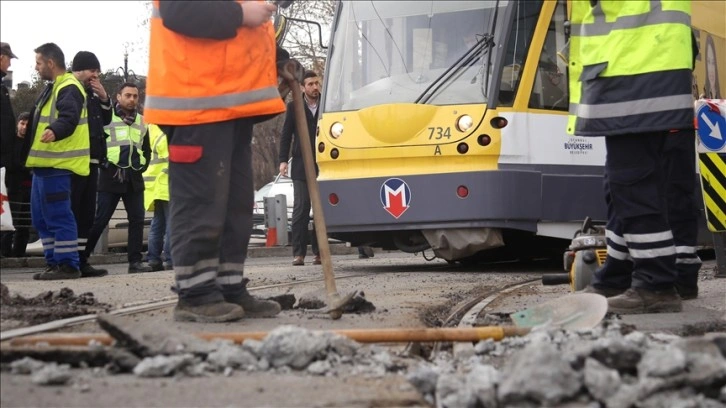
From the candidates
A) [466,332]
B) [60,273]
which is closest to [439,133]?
[60,273]

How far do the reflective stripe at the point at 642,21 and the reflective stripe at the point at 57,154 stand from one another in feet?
15.9

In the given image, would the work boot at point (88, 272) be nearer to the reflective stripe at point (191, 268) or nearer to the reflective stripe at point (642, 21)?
the reflective stripe at point (191, 268)

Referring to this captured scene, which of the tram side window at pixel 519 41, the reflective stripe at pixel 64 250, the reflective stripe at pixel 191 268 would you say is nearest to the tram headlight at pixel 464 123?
the tram side window at pixel 519 41

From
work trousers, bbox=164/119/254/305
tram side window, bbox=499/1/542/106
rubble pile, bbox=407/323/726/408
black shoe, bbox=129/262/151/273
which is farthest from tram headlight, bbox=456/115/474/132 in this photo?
rubble pile, bbox=407/323/726/408

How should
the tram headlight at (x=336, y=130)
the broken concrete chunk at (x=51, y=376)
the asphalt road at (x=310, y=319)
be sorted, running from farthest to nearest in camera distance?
1. the tram headlight at (x=336, y=130)
2. the broken concrete chunk at (x=51, y=376)
3. the asphalt road at (x=310, y=319)

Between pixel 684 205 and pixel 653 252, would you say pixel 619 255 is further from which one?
pixel 684 205

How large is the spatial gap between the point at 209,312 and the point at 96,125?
5.42 metres

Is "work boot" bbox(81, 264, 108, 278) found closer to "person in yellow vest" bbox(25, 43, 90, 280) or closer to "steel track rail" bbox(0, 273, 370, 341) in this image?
"person in yellow vest" bbox(25, 43, 90, 280)

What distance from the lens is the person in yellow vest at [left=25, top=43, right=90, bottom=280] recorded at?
9258mm

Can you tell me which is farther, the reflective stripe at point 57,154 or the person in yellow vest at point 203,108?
the reflective stripe at point 57,154

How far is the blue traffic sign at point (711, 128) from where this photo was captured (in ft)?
29.7

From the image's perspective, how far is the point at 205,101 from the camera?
17.6 feet

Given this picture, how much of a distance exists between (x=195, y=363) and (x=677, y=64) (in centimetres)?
321

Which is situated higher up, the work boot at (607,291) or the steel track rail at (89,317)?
the work boot at (607,291)
